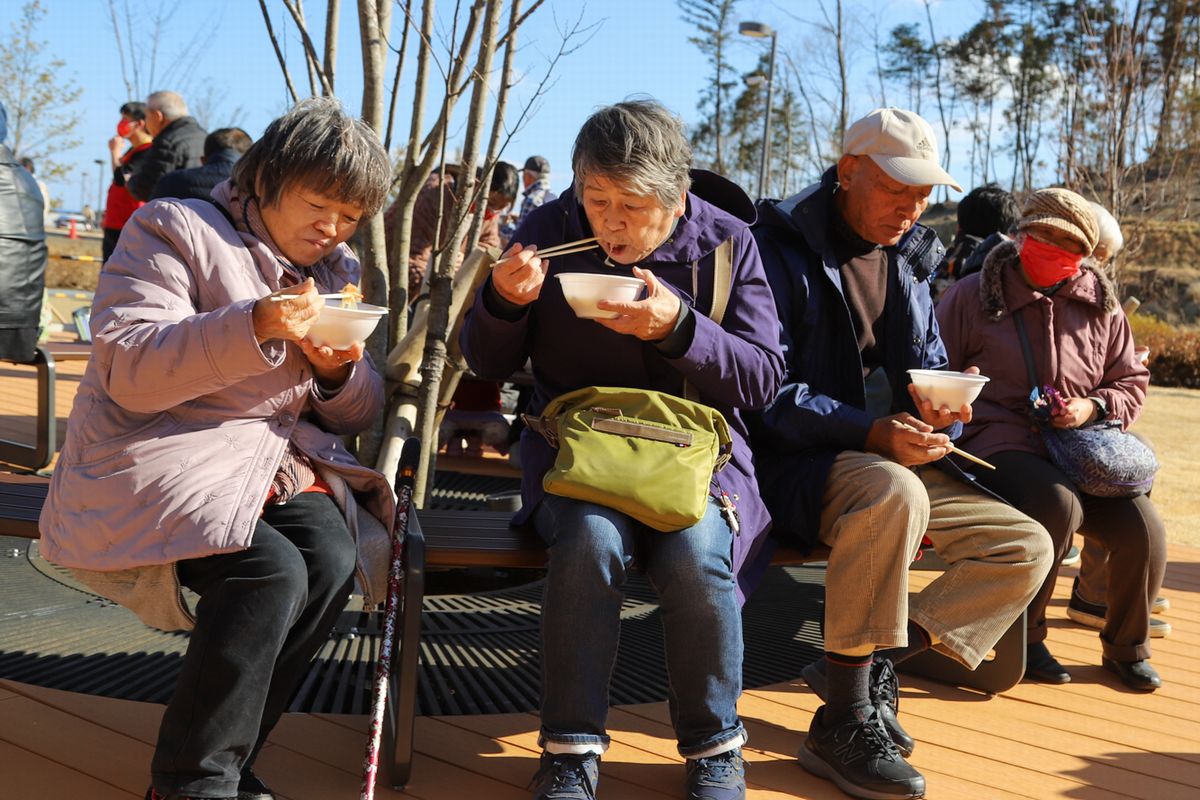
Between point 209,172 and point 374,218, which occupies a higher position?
point 209,172

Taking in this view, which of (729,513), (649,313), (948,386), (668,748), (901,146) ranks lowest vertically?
(668,748)

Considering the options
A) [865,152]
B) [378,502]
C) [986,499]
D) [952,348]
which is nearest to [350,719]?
[378,502]

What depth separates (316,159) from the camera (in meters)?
2.32

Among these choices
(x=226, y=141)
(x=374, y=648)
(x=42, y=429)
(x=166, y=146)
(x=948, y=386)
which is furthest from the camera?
(x=166, y=146)

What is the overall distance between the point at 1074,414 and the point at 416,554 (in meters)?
2.22

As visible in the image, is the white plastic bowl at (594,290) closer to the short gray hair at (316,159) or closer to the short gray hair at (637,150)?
the short gray hair at (637,150)

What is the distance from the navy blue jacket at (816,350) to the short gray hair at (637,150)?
599 mm

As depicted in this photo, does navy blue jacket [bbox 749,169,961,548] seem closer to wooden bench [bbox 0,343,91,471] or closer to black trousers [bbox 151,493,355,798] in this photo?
black trousers [bbox 151,493,355,798]

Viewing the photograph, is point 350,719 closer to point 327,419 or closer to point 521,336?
point 327,419

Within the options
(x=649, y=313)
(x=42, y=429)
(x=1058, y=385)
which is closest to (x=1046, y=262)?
(x=1058, y=385)

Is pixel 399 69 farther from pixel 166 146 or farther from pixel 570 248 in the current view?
pixel 166 146

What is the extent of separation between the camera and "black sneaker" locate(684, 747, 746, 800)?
94.6 inches

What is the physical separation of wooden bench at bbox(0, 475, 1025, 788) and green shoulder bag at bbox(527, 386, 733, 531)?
23 centimetres

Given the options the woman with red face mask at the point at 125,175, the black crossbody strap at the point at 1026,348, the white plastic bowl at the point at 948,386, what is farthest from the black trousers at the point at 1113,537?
the woman with red face mask at the point at 125,175
